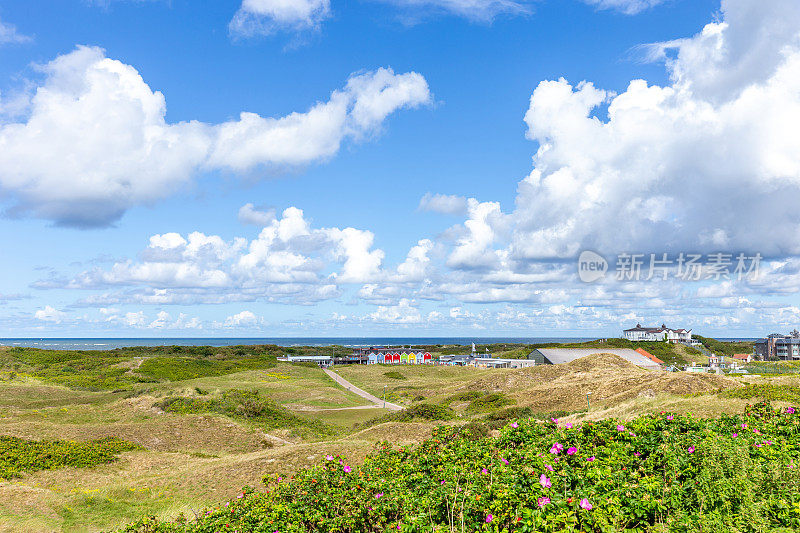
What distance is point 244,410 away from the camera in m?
37.1

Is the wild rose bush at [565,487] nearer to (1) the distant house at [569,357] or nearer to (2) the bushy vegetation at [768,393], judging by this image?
(2) the bushy vegetation at [768,393]

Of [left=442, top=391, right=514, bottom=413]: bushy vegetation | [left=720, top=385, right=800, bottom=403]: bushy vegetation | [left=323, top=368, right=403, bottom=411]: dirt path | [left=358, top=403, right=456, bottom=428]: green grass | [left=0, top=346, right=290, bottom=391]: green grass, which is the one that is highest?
[left=720, top=385, right=800, bottom=403]: bushy vegetation

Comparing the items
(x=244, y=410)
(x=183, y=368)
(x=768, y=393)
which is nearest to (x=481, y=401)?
(x=244, y=410)

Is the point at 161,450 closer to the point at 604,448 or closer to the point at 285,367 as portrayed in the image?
the point at 604,448

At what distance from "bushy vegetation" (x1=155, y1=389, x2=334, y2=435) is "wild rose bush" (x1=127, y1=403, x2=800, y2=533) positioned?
24.8 m

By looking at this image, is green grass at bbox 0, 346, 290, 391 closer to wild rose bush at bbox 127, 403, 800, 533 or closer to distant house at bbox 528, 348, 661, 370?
distant house at bbox 528, 348, 661, 370

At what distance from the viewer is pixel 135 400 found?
41.7 meters

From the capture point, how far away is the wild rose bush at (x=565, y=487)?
6844mm

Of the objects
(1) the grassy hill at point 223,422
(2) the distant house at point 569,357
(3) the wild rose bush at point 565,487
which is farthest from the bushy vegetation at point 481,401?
(2) the distant house at point 569,357

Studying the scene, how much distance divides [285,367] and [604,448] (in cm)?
9028

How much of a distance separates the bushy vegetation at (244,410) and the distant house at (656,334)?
16559 cm

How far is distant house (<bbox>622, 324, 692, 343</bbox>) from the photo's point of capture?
178 meters

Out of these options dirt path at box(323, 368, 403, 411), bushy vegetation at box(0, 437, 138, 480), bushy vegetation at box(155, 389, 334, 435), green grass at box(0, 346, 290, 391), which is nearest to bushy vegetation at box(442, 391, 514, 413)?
dirt path at box(323, 368, 403, 411)

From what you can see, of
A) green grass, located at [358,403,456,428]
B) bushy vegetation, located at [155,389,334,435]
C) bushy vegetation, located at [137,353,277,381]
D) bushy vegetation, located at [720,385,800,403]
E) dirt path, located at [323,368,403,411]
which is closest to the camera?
bushy vegetation, located at [720,385,800,403]
